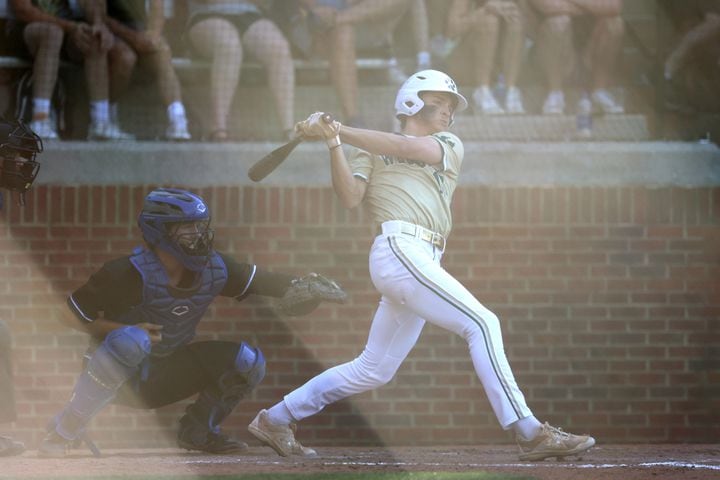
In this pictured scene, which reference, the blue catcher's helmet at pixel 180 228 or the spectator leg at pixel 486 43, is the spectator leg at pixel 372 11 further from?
the blue catcher's helmet at pixel 180 228

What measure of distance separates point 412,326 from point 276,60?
2.53 metres

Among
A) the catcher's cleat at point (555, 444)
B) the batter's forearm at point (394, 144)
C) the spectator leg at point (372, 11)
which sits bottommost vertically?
the catcher's cleat at point (555, 444)

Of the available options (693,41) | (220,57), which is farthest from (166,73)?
(693,41)

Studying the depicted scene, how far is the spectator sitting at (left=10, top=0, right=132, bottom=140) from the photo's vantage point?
8.80m

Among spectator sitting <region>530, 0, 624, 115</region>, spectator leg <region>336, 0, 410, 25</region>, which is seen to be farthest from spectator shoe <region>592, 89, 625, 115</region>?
spectator leg <region>336, 0, 410, 25</region>

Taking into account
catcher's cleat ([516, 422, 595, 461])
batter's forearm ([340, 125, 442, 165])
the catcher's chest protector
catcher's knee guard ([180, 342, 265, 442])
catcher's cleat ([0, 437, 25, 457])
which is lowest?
catcher's cleat ([0, 437, 25, 457])

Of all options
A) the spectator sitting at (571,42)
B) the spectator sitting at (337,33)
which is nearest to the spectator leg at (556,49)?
the spectator sitting at (571,42)

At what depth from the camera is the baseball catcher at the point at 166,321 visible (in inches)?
267

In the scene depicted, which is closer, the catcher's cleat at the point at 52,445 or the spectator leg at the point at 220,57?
the catcher's cleat at the point at 52,445

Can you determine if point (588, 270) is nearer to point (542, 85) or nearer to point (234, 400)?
point (542, 85)

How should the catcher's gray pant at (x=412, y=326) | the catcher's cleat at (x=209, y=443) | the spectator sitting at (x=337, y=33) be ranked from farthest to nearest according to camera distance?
1. the spectator sitting at (x=337, y=33)
2. the catcher's cleat at (x=209, y=443)
3. the catcher's gray pant at (x=412, y=326)

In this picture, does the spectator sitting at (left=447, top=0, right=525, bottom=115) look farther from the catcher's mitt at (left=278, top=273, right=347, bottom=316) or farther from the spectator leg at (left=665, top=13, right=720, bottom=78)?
the catcher's mitt at (left=278, top=273, right=347, bottom=316)

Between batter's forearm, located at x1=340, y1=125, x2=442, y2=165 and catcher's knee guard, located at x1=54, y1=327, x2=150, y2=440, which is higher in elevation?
batter's forearm, located at x1=340, y1=125, x2=442, y2=165

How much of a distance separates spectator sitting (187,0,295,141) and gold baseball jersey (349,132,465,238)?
2.01 metres
